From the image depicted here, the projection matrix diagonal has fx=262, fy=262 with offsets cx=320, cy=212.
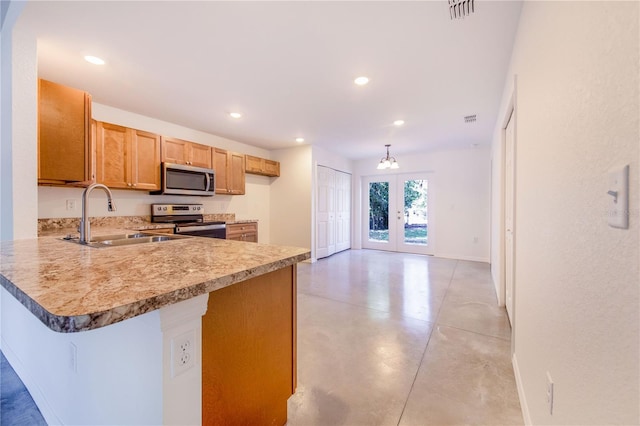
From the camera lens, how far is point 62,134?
2227mm

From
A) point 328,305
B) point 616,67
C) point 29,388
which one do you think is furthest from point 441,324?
point 29,388

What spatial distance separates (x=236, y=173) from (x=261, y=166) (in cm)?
63

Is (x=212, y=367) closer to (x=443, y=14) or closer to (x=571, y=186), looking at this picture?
(x=571, y=186)

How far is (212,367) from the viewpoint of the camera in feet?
3.20

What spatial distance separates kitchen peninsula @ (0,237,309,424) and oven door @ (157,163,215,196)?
231cm

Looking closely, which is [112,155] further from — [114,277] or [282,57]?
[114,277]

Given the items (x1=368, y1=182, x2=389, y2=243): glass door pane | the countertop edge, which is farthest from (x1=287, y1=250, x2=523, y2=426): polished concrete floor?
(x1=368, y1=182, x2=389, y2=243): glass door pane

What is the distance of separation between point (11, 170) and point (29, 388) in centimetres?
146

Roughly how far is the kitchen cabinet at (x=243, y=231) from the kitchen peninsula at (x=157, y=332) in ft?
9.24

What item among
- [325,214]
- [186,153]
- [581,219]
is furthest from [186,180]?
[581,219]

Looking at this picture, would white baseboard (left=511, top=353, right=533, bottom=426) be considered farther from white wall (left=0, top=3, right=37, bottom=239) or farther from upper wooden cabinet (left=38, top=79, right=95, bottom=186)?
upper wooden cabinet (left=38, top=79, right=95, bottom=186)

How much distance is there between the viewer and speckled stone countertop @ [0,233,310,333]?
1.76 feet

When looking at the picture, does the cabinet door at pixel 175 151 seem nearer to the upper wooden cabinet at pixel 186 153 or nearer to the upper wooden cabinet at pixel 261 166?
the upper wooden cabinet at pixel 186 153

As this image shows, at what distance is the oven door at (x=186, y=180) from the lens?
3.60 m
